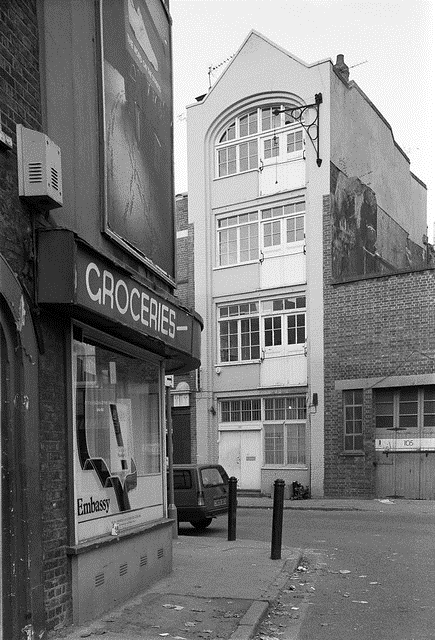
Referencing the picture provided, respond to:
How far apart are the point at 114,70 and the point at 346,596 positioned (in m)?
6.49

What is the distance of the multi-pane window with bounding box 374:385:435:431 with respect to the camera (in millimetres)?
21453

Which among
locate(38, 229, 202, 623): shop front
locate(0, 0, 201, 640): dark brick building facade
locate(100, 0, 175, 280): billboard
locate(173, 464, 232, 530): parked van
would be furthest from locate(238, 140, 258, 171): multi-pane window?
locate(0, 0, 201, 640): dark brick building facade

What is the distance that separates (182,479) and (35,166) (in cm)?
1049

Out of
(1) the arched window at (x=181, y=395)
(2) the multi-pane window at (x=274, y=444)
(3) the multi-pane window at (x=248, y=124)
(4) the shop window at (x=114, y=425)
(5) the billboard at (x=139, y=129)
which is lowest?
(2) the multi-pane window at (x=274, y=444)

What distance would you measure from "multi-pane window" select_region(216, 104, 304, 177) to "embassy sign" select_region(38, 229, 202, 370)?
1730 cm

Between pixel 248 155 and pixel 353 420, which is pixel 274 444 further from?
pixel 248 155

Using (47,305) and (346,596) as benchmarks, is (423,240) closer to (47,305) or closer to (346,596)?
(346,596)

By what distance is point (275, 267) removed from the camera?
81.7 ft

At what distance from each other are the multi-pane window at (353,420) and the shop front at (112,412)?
13.8 metres

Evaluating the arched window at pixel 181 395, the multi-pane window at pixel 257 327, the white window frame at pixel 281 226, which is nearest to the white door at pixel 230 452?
the arched window at pixel 181 395

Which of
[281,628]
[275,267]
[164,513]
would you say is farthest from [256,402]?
[281,628]

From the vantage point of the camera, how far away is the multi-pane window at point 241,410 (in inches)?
989

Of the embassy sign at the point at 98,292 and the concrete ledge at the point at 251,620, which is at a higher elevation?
the embassy sign at the point at 98,292

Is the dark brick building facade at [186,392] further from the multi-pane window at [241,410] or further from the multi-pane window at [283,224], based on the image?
the multi-pane window at [283,224]
